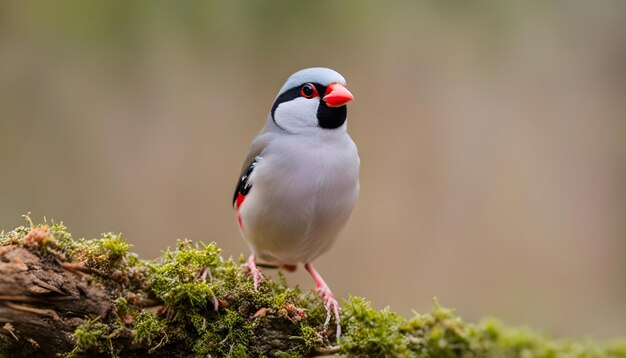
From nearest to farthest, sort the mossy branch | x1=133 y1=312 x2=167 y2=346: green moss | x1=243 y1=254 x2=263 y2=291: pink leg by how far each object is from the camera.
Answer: the mossy branch < x1=133 y1=312 x2=167 y2=346: green moss < x1=243 y1=254 x2=263 y2=291: pink leg

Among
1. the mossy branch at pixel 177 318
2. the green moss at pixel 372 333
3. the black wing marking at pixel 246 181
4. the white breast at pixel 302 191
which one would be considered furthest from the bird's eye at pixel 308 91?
the green moss at pixel 372 333

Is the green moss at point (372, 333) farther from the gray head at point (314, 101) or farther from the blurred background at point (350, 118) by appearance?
the blurred background at point (350, 118)

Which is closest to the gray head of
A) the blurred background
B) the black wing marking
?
the black wing marking

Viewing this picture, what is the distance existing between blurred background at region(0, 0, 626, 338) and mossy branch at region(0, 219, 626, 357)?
4.55m

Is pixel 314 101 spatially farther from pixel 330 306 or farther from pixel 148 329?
pixel 148 329

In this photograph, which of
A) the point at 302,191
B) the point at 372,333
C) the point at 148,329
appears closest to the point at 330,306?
the point at 372,333

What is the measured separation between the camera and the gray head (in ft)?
12.1

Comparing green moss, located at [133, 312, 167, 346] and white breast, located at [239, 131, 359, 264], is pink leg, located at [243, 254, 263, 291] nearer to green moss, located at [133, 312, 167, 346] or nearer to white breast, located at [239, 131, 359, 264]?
white breast, located at [239, 131, 359, 264]

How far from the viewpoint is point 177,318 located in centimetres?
287

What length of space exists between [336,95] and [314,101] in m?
0.17

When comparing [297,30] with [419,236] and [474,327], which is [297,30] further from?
[474,327]

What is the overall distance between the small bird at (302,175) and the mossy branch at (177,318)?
41 centimetres

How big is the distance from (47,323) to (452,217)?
6361 millimetres

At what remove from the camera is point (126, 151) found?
26.3 feet
